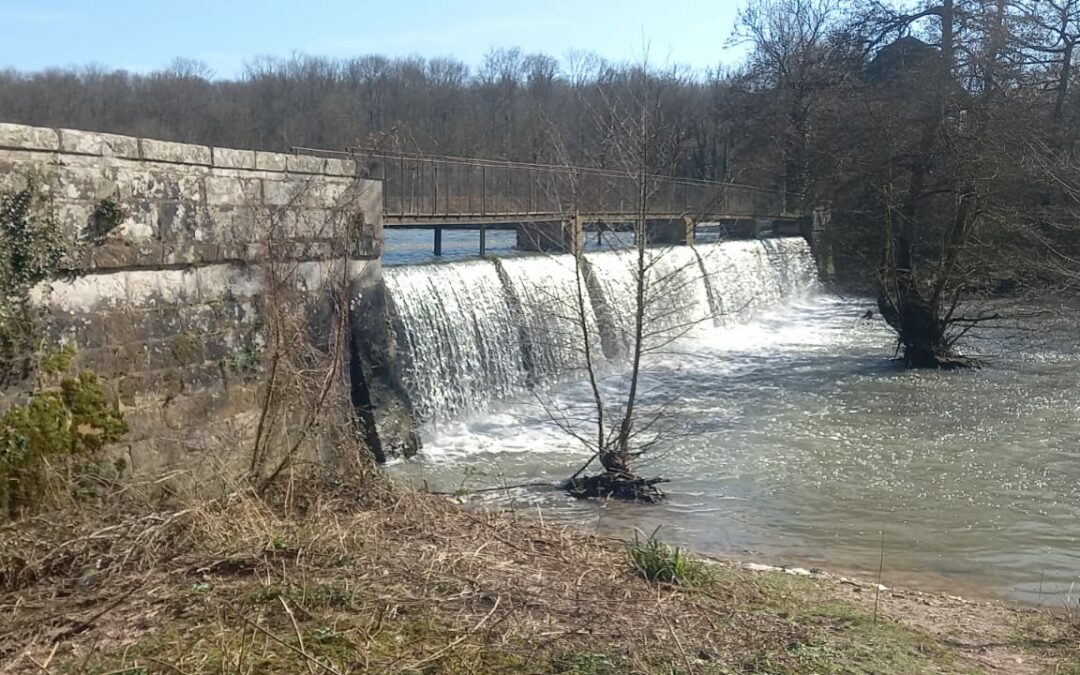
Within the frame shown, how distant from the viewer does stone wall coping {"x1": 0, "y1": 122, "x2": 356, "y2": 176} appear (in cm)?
477

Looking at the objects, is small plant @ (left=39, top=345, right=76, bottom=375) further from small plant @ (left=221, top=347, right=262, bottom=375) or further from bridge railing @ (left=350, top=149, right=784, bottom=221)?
bridge railing @ (left=350, top=149, right=784, bottom=221)

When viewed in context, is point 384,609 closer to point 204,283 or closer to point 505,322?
point 204,283

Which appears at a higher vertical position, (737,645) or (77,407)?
(77,407)

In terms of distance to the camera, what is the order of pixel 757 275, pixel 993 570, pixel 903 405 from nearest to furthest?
pixel 993 570 < pixel 903 405 < pixel 757 275

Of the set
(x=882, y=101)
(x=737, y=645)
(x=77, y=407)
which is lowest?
(x=737, y=645)

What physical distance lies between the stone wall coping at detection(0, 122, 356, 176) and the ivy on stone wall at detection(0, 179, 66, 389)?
0.76 feet

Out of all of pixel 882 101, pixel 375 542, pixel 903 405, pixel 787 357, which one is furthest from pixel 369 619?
pixel 882 101

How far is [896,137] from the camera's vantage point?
17.2m

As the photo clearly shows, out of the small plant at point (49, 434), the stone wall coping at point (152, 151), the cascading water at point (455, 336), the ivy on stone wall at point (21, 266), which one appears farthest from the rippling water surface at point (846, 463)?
the ivy on stone wall at point (21, 266)

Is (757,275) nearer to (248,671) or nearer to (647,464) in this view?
(647,464)

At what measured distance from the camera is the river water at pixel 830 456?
26.2 feet

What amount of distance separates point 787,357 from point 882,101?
549 cm

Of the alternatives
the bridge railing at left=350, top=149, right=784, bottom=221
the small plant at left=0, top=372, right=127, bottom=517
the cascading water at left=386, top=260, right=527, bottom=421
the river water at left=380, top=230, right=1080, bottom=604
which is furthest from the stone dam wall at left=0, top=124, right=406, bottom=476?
the bridge railing at left=350, top=149, right=784, bottom=221

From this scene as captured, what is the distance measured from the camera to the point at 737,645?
146 inches
